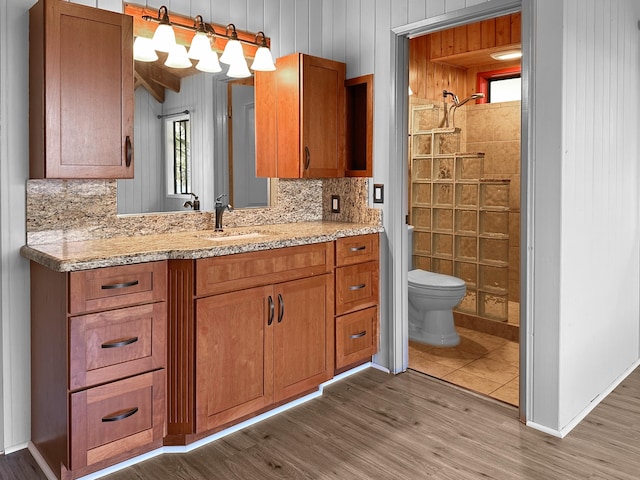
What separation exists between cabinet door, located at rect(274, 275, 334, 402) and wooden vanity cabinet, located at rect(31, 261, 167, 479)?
0.61 metres

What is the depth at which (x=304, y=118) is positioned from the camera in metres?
3.10

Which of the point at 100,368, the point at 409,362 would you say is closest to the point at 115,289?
the point at 100,368

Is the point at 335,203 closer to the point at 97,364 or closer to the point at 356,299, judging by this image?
the point at 356,299

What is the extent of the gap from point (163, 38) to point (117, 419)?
1.81 meters

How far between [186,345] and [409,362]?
1734 mm

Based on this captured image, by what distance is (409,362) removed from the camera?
3.48m

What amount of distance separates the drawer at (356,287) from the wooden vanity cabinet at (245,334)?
0.35 feet

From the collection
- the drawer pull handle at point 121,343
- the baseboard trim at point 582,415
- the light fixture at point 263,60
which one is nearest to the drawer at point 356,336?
the baseboard trim at point 582,415

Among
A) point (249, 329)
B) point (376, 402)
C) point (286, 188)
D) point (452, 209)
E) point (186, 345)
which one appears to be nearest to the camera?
point (186, 345)

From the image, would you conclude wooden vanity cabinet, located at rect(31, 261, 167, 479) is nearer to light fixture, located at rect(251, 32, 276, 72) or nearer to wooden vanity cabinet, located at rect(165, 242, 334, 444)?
wooden vanity cabinet, located at rect(165, 242, 334, 444)

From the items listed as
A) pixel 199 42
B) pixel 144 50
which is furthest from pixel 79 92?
pixel 199 42

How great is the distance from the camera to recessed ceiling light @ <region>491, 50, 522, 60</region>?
14.1ft

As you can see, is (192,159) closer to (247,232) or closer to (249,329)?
(247,232)

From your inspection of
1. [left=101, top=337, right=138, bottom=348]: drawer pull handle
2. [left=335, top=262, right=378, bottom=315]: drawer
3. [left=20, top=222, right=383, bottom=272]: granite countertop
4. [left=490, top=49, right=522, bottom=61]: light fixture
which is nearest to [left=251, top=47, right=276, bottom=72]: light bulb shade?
[left=20, top=222, right=383, bottom=272]: granite countertop
